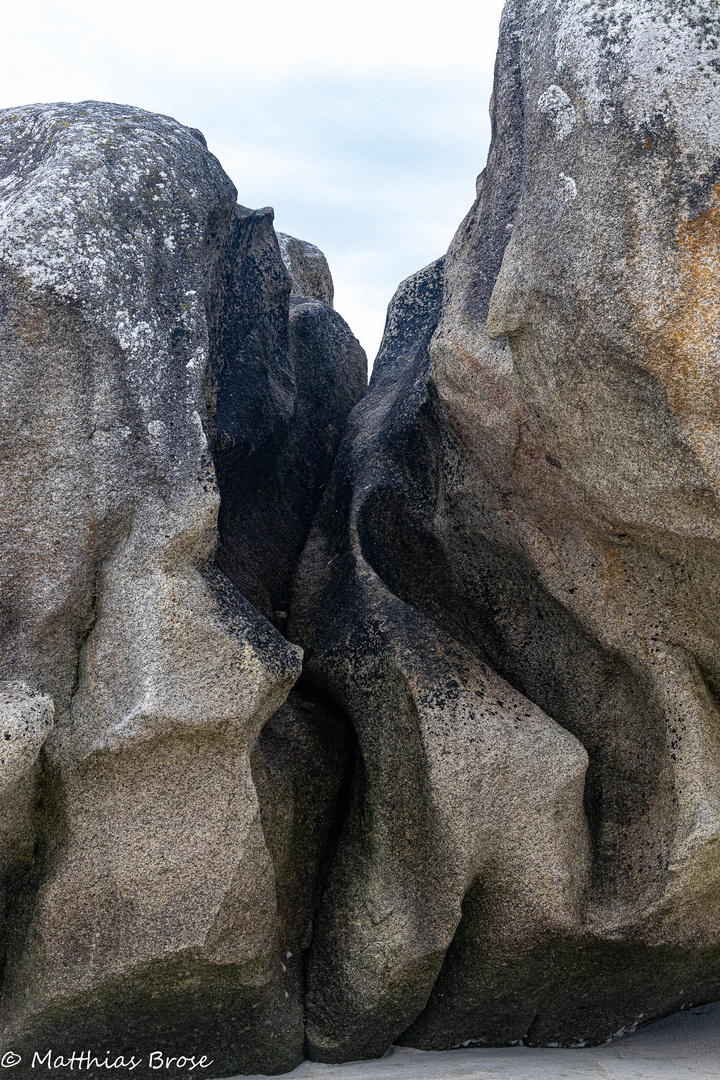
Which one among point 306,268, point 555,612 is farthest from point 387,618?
point 306,268

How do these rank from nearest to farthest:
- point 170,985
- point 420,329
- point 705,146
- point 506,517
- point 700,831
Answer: point 705,146
point 170,985
point 700,831
point 506,517
point 420,329

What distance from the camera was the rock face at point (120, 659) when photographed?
5.89ft

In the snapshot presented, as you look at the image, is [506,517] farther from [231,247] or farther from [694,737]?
[231,247]

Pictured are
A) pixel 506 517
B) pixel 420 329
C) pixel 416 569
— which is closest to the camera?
pixel 506 517

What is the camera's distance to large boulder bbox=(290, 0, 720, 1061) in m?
1.76

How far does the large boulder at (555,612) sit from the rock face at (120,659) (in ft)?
0.86

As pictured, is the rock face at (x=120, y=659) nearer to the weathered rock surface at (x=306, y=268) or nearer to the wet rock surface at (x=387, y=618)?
the wet rock surface at (x=387, y=618)

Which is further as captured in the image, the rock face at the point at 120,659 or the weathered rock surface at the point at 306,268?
the weathered rock surface at the point at 306,268

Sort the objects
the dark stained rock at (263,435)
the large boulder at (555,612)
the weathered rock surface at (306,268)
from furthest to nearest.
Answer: the weathered rock surface at (306,268) → the dark stained rock at (263,435) → the large boulder at (555,612)

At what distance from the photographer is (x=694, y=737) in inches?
81.0

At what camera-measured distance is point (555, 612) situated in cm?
219

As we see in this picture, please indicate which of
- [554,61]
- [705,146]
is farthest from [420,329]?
[705,146]

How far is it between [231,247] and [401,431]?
56 centimetres

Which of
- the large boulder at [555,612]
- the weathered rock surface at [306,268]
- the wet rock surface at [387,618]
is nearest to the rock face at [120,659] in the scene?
the wet rock surface at [387,618]
